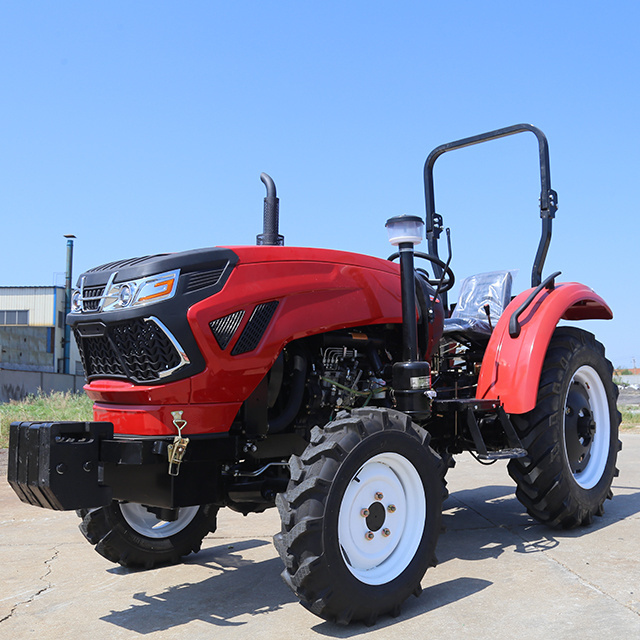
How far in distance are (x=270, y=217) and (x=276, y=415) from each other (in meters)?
1.12

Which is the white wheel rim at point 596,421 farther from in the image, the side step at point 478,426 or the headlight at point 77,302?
the headlight at point 77,302

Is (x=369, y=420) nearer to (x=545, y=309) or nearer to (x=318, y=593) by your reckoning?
(x=318, y=593)

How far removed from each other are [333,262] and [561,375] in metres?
1.86

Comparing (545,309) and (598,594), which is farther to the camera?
(545,309)

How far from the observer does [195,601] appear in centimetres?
373

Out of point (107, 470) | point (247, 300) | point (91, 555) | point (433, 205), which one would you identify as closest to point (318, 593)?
point (107, 470)

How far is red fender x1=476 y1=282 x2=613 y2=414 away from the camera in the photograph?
→ 4.62 metres

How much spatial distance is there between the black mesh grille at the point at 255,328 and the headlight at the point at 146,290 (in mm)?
398

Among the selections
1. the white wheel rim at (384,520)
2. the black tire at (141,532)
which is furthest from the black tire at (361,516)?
the black tire at (141,532)

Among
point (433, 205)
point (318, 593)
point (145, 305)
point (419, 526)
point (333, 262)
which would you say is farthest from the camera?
point (433, 205)

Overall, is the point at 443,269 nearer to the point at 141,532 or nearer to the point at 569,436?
Answer: the point at 569,436

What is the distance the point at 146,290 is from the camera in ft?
11.1

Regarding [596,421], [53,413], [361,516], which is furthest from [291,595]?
[53,413]

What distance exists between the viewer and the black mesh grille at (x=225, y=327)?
343 centimetres
